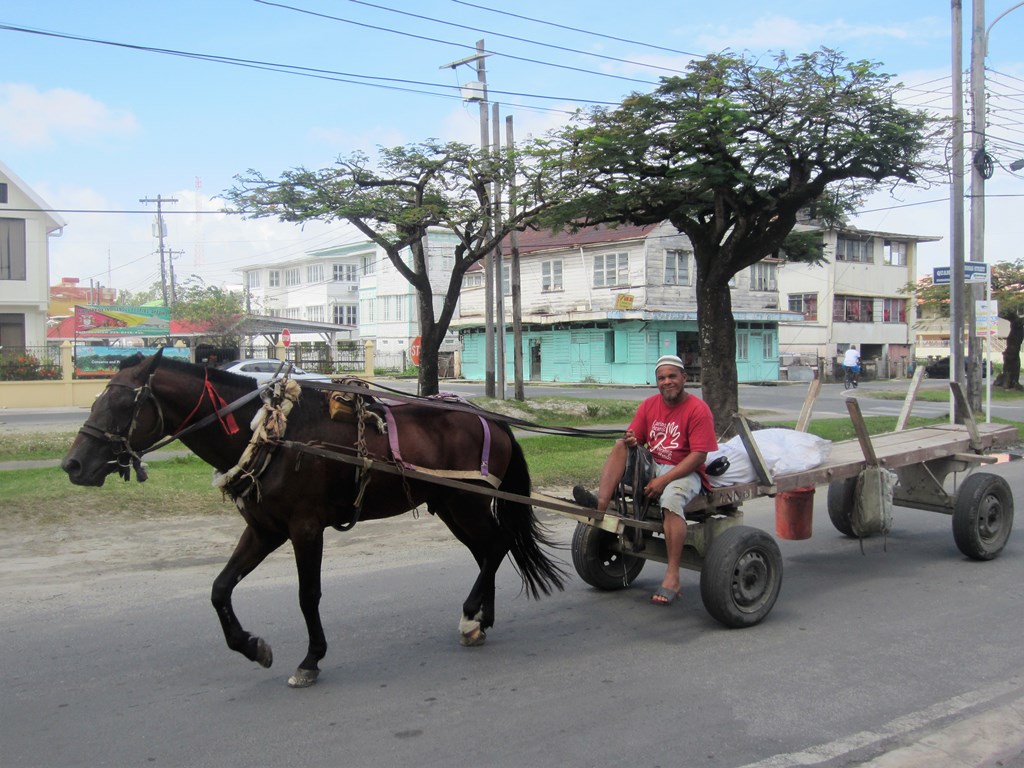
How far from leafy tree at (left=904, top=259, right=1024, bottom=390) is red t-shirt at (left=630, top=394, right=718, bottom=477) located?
1215 inches

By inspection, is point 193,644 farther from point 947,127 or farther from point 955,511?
point 947,127

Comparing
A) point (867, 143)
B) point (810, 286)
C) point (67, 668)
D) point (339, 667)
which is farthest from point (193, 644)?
point (810, 286)

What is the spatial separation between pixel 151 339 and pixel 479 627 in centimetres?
4103

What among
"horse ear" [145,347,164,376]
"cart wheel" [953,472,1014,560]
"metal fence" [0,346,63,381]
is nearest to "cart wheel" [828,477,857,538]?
"cart wheel" [953,472,1014,560]

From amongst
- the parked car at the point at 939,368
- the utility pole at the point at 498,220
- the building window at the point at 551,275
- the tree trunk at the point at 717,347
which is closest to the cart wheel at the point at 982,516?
the tree trunk at the point at 717,347

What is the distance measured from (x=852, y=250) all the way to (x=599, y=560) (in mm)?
47285

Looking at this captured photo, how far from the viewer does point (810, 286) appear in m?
49.6

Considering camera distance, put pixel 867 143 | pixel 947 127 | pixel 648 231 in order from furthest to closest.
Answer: pixel 648 231
pixel 947 127
pixel 867 143

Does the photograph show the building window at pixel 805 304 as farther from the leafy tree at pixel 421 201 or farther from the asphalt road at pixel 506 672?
the asphalt road at pixel 506 672

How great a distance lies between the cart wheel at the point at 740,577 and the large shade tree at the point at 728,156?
9.07 m

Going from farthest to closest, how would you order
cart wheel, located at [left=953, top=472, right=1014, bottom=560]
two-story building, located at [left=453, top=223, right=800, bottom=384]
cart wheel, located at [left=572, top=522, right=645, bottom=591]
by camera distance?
two-story building, located at [left=453, top=223, right=800, bottom=384] < cart wheel, located at [left=953, top=472, right=1014, bottom=560] < cart wheel, located at [left=572, top=522, right=645, bottom=591]

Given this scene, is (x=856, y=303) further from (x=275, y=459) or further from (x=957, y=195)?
(x=275, y=459)

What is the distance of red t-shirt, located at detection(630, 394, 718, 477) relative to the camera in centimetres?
594

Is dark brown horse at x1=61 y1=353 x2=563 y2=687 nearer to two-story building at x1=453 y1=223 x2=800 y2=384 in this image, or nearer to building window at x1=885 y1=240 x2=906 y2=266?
two-story building at x1=453 y1=223 x2=800 y2=384
